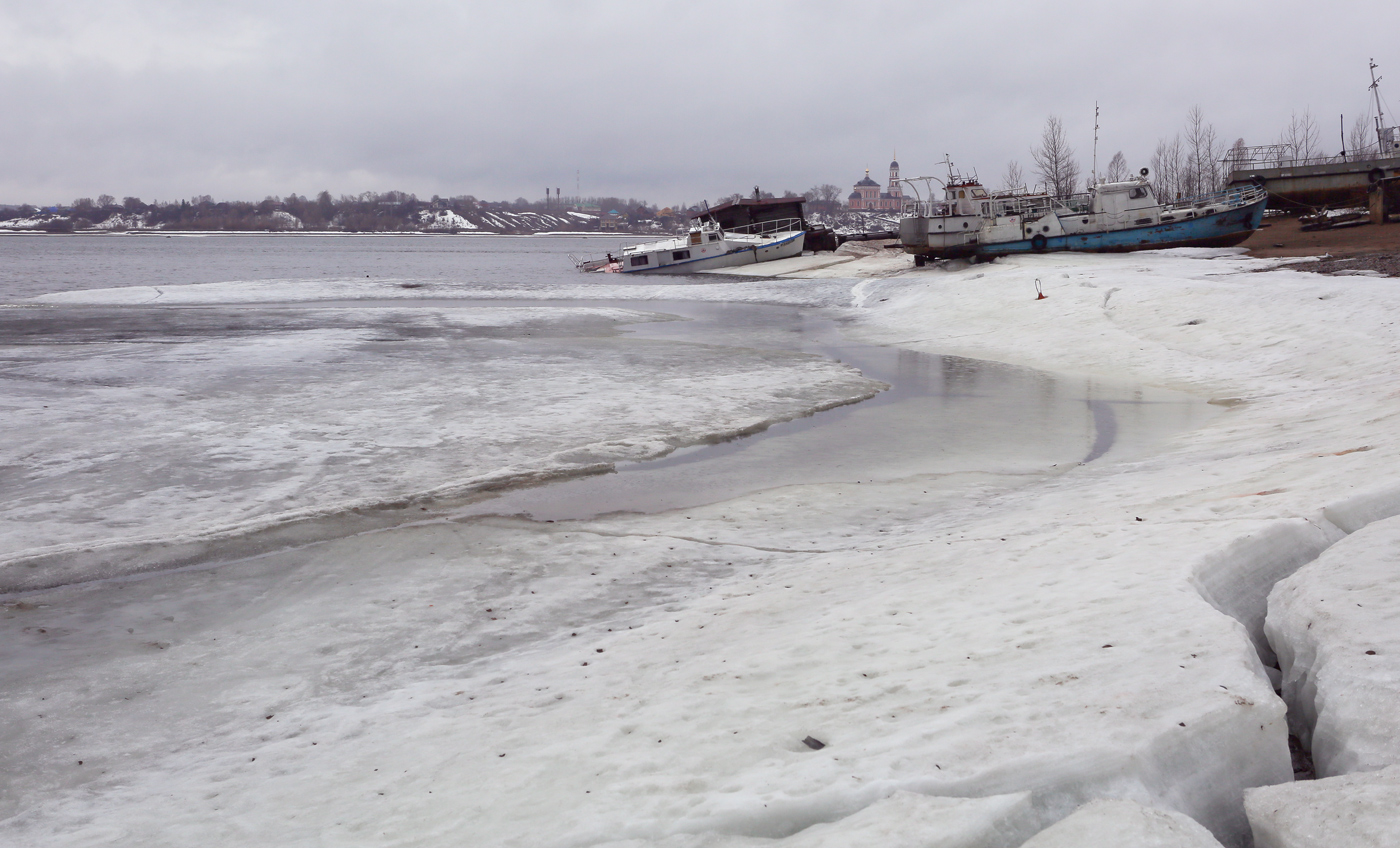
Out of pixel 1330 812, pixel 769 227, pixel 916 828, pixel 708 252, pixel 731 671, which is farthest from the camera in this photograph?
pixel 769 227

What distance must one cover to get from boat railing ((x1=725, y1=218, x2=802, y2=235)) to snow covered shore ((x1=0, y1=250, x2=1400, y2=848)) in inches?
2179

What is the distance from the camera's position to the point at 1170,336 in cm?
1769

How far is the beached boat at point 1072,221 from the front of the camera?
38312 millimetres

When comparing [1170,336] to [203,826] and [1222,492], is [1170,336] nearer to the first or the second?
[1222,492]

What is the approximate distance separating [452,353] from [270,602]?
13309 millimetres

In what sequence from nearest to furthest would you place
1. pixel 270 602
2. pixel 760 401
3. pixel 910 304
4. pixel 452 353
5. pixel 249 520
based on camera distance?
pixel 270 602
pixel 249 520
pixel 760 401
pixel 452 353
pixel 910 304

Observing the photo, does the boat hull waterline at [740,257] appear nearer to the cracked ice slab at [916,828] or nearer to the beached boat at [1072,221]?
the beached boat at [1072,221]

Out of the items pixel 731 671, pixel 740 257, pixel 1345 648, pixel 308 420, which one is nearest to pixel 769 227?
pixel 740 257

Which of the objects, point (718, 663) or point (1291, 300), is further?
point (1291, 300)

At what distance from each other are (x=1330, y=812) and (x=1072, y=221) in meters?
41.1

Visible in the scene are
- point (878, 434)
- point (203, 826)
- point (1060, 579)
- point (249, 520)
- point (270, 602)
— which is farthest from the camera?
point (878, 434)

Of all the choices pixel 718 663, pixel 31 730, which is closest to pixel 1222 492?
pixel 718 663

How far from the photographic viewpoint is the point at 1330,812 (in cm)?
283

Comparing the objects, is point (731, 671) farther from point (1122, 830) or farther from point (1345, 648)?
point (1345, 648)
